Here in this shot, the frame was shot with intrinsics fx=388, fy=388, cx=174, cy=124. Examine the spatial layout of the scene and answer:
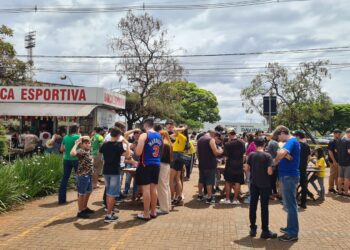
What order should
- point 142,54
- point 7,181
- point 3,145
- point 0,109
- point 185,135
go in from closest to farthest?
point 7,181 → point 185,135 → point 3,145 → point 0,109 → point 142,54

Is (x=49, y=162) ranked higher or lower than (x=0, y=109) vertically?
lower

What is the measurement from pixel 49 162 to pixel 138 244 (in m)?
5.49

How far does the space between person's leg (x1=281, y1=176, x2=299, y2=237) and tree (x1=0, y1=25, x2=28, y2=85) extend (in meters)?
22.9

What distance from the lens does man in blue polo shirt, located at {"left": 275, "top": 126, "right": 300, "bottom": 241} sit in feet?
20.2

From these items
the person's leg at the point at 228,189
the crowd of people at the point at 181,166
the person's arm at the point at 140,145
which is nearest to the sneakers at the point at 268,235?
the crowd of people at the point at 181,166

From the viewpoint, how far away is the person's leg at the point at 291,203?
6.16 m

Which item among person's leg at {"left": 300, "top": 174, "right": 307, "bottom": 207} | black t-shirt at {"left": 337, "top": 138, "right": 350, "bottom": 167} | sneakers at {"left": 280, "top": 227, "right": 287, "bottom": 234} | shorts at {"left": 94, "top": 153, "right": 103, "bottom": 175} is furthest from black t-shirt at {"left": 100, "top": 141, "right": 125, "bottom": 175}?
black t-shirt at {"left": 337, "top": 138, "right": 350, "bottom": 167}

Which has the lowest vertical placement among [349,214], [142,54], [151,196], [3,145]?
[349,214]

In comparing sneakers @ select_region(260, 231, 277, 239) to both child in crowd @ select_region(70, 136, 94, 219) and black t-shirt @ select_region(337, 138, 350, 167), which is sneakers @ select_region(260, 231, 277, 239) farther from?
black t-shirt @ select_region(337, 138, 350, 167)

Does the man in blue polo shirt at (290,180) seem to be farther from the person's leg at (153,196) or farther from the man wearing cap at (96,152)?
the man wearing cap at (96,152)

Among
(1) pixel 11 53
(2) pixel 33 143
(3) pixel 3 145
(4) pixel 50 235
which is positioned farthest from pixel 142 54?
(4) pixel 50 235

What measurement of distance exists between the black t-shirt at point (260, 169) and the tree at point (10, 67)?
22.4m

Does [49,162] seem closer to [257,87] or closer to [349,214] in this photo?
[349,214]

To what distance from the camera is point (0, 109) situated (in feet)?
66.3
